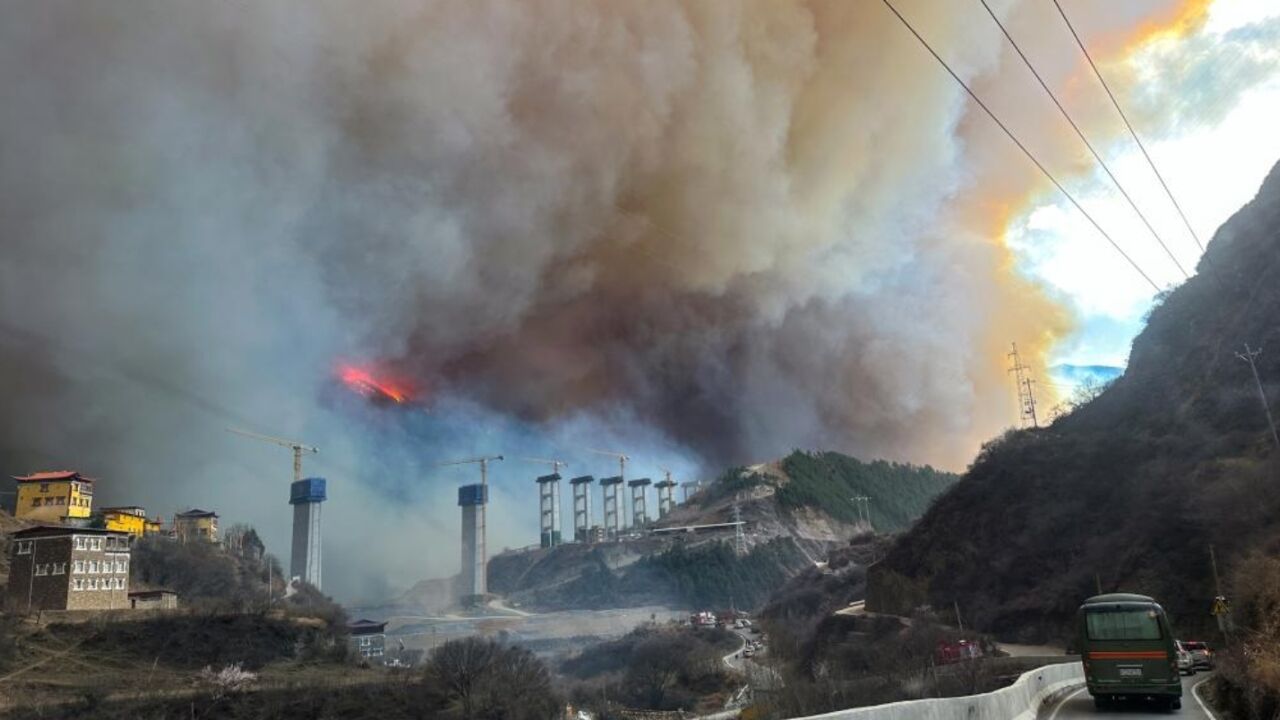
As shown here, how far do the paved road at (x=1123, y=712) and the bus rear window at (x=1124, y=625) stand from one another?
1.65 m

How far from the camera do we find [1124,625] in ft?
64.3

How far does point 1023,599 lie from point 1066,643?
8.30 metres

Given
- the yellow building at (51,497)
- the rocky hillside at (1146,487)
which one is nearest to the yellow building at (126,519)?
the yellow building at (51,497)

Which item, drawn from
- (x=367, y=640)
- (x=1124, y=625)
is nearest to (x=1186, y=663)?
(x=1124, y=625)

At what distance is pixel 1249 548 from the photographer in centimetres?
3866

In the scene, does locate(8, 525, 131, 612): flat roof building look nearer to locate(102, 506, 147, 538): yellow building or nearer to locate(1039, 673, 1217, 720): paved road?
locate(102, 506, 147, 538): yellow building

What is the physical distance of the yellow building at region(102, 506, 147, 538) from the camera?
10144 cm

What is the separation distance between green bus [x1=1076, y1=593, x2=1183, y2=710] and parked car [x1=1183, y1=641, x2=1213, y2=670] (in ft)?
50.0

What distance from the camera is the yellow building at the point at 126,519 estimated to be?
333 feet

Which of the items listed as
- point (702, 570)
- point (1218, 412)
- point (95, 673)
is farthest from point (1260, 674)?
point (702, 570)

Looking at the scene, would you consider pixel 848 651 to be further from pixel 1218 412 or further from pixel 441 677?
pixel 441 677

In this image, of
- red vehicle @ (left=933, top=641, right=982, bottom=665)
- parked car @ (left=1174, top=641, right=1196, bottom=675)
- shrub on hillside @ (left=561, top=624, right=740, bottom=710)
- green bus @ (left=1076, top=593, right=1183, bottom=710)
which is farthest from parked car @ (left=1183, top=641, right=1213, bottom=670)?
shrub on hillside @ (left=561, top=624, right=740, bottom=710)

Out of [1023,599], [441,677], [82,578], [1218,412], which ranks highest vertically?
[1218,412]

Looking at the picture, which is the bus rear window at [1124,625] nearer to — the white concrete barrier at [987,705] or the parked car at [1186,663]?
the white concrete barrier at [987,705]
